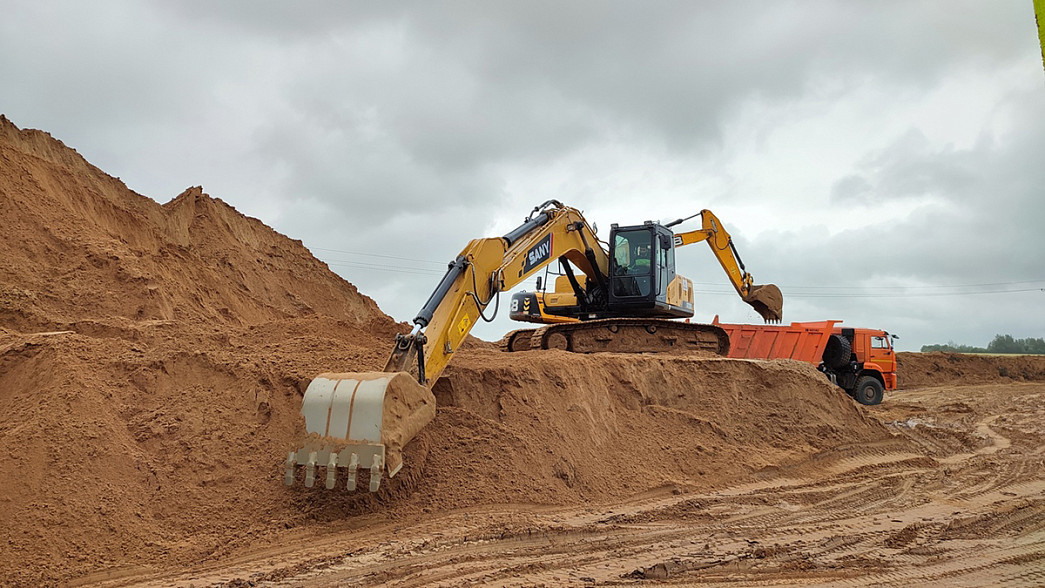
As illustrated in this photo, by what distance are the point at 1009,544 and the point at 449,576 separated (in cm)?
500

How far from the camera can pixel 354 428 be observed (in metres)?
5.78

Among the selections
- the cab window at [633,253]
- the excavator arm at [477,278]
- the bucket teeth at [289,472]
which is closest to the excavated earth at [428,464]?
the bucket teeth at [289,472]

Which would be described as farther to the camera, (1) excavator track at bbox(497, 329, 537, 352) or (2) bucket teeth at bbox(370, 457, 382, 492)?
(1) excavator track at bbox(497, 329, 537, 352)

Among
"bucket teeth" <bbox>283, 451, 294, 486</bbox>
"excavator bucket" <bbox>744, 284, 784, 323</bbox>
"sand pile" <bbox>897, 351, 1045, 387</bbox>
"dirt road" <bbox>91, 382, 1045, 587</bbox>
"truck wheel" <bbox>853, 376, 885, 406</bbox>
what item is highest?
"excavator bucket" <bbox>744, 284, 784, 323</bbox>

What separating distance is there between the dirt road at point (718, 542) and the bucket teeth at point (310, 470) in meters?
0.43

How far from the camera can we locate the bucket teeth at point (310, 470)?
578 cm

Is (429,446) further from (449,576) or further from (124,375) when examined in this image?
(124,375)

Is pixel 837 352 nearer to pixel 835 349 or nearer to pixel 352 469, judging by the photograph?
pixel 835 349

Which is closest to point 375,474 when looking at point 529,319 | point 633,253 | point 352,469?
point 352,469

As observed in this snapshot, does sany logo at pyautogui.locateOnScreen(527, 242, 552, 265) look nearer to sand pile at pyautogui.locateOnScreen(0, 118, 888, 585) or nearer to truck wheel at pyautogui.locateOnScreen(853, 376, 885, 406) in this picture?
sand pile at pyautogui.locateOnScreen(0, 118, 888, 585)

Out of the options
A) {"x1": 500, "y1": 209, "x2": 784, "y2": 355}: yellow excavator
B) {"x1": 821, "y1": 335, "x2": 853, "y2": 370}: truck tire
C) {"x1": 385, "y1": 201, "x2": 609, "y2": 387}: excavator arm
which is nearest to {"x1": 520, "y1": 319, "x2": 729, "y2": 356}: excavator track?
{"x1": 500, "y1": 209, "x2": 784, "y2": 355}: yellow excavator

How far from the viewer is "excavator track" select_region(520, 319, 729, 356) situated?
1138 cm

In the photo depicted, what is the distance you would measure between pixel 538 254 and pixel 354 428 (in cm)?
409

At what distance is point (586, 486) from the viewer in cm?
741
